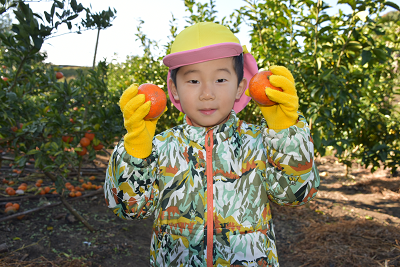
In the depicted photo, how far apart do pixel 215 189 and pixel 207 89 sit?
456 mm

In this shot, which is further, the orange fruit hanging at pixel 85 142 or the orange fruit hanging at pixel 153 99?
the orange fruit hanging at pixel 85 142

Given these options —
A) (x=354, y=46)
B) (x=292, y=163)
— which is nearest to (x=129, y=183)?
(x=292, y=163)

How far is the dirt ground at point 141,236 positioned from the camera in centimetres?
234

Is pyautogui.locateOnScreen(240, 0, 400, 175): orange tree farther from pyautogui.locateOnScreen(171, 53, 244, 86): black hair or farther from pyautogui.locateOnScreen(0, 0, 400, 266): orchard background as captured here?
pyautogui.locateOnScreen(171, 53, 244, 86): black hair

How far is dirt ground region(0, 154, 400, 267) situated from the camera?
2.34m

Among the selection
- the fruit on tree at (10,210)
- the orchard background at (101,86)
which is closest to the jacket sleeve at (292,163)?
the orchard background at (101,86)

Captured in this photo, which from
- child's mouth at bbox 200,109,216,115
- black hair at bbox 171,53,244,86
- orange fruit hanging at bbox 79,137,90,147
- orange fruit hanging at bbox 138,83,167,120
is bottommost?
orange fruit hanging at bbox 79,137,90,147

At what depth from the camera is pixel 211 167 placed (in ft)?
4.07

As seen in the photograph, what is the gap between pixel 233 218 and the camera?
1.18 m

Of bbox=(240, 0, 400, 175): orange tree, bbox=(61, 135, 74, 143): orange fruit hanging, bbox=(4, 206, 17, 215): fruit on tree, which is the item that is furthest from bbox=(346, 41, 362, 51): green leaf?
bbox=(4, 206, 17, 215): fruit on tree

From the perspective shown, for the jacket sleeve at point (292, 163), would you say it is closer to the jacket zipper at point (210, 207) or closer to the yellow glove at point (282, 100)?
the yellow glove at point (282, 100)

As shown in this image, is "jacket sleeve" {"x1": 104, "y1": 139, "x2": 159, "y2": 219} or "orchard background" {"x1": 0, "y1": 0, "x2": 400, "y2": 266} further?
"orchard background" {"x1": 0, "y1": 0, "x2": 400, "y2": 266}

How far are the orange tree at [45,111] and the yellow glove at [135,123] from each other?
1.17m

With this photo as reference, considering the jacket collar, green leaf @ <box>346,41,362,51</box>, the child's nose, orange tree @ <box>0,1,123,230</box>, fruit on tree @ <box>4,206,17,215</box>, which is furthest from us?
fruit on tree @ <box>4,206,17,215</box>
